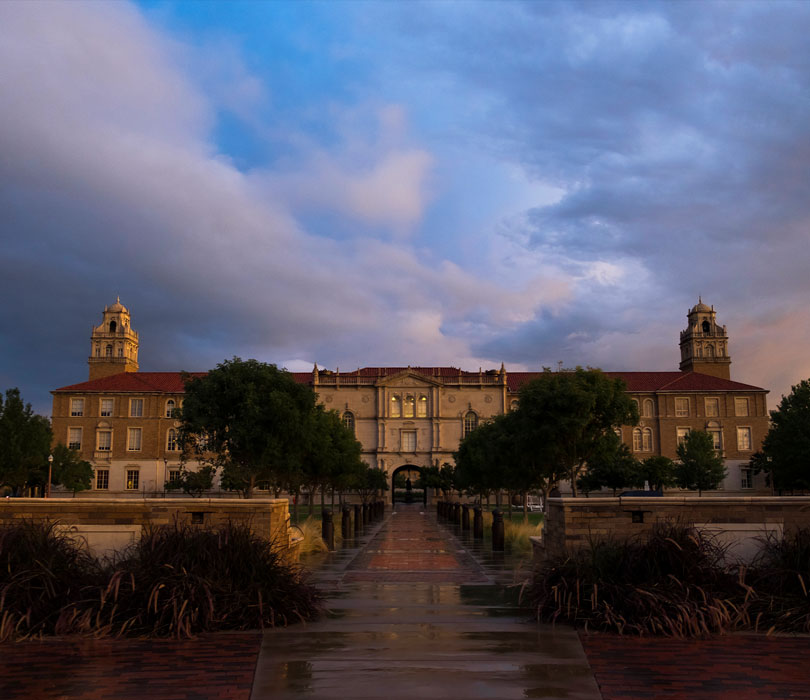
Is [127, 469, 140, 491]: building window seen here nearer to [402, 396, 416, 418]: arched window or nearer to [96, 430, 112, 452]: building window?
[96, 430, 112, 452]: building window

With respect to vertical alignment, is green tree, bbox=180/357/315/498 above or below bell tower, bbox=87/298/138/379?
below

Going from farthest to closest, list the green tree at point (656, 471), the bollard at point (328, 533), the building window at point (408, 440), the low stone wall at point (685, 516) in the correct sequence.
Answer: the building window at point (408, 440)
the green tree at point (656, 471)
the bollard at point (328, 533)
the low stone wall at point (685, 516)

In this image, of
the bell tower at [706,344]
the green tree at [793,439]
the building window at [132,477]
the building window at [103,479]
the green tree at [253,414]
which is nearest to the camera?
the green tree at [253,414]

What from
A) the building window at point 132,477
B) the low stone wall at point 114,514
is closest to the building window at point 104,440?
the building window at point 132,477

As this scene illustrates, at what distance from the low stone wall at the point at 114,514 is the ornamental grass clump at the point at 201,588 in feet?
3.05

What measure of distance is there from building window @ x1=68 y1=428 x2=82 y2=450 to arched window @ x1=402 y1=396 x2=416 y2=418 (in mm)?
36048

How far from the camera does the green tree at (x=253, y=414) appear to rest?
32094 mm

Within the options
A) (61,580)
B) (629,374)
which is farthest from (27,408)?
(629,374)

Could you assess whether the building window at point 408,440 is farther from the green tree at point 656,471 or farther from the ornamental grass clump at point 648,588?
the ornamental grass clump at point 648,588

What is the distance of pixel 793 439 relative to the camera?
53125 mm

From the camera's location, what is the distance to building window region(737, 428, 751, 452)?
87.6 meters

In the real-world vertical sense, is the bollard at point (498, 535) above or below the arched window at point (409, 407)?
below

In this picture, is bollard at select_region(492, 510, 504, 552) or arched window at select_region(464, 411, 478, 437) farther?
arched window at select_region(464, 411, 478, 437)

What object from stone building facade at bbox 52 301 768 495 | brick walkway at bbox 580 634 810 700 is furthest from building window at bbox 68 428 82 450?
brick walkway at bbox 580 634 810 700
